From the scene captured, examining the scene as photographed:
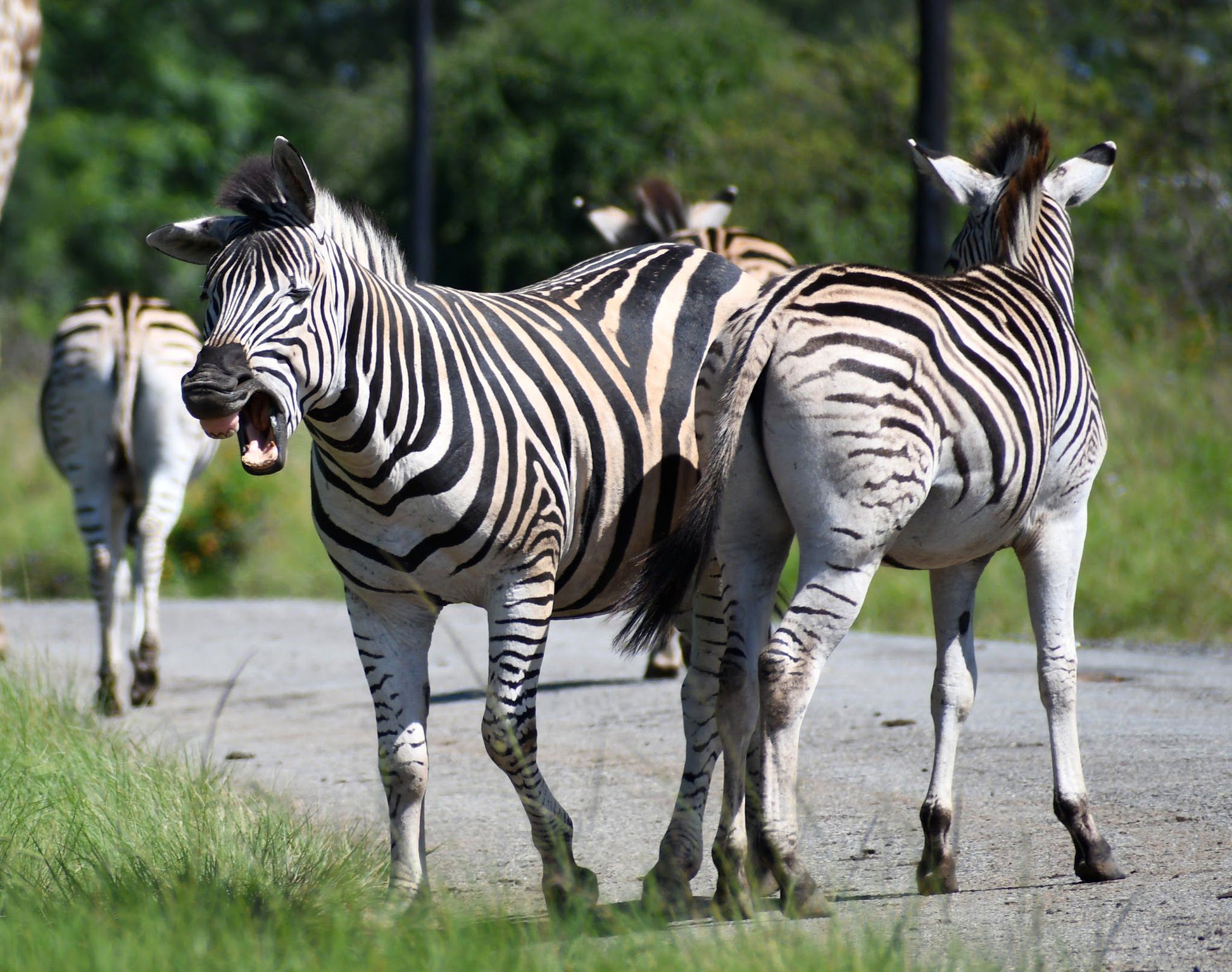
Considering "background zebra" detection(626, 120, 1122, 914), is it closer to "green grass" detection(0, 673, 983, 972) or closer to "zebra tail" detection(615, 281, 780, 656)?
"zebra tail" detection(615, 281, 780, 656)

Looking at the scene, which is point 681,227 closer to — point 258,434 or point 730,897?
point 258,434

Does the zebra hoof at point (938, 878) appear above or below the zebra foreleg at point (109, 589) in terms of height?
below

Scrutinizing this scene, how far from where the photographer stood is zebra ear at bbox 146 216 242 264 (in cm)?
396

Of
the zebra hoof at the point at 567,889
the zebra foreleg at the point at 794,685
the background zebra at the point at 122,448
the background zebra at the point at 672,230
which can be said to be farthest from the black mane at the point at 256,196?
the background zebra at the point at 122,448

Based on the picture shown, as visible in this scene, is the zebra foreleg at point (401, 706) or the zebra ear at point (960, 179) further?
the zebra ear at point (960, 179)

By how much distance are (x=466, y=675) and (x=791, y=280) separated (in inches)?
211

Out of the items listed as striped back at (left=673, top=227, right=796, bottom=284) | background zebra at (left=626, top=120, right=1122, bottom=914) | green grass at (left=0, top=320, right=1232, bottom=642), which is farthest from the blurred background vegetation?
background zebra at (left=626, top=120, right=1122, bottom=914)

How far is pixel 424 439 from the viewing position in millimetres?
4016

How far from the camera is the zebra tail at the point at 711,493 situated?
397cm

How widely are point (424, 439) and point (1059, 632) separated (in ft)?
6.80

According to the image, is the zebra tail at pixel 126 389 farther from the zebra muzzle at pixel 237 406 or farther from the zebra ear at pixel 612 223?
the zebra muzzle at pixel 237 406

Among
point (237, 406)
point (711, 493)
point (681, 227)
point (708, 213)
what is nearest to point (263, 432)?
point (237, 406)

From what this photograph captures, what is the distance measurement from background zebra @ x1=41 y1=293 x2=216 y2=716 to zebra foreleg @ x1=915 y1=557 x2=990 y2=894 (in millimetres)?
4956

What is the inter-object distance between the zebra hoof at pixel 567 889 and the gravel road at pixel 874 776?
0.22 metres
